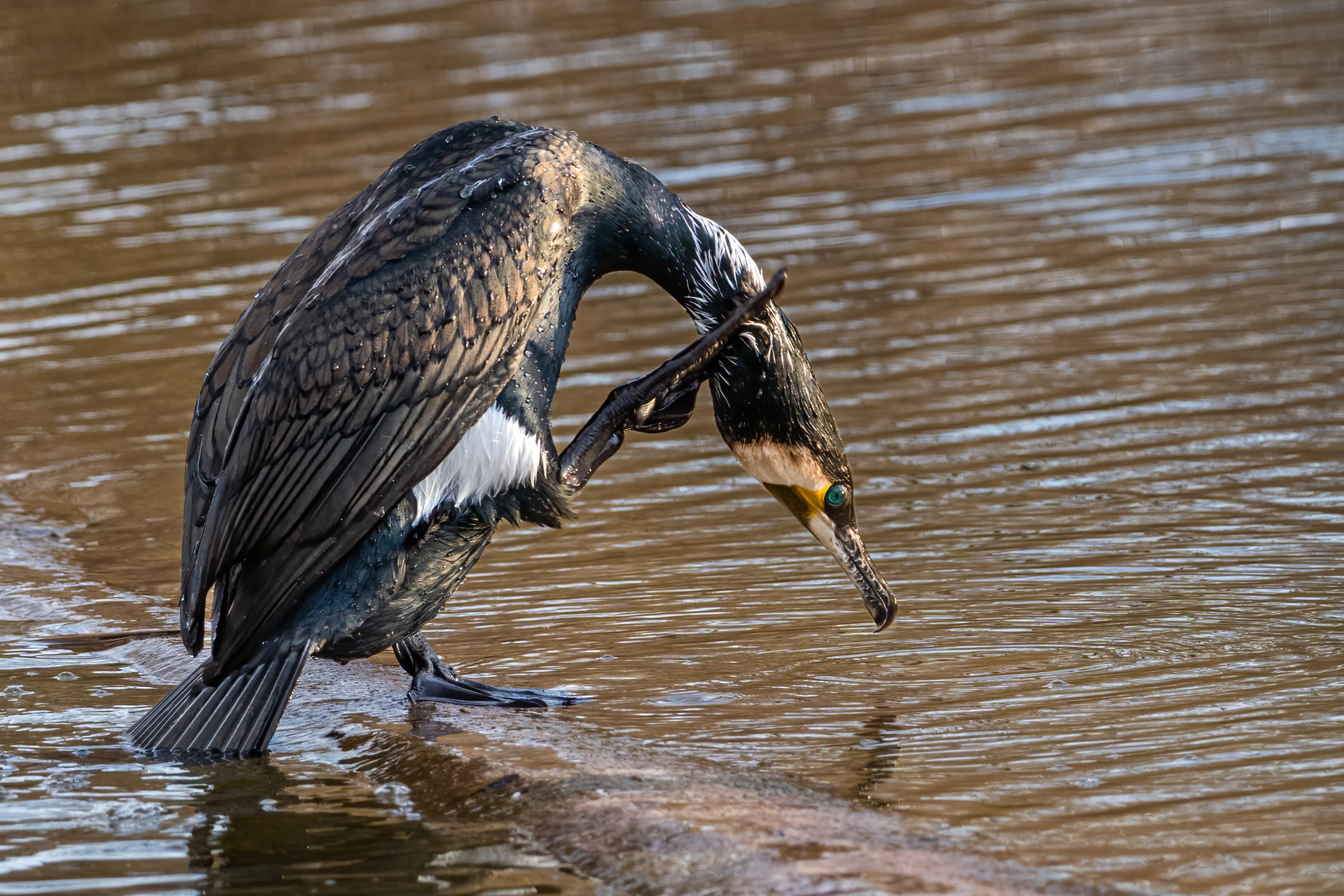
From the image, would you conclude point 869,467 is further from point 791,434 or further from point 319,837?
point 319,837

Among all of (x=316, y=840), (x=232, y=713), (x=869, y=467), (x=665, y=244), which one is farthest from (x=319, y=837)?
(x=869, y=467)

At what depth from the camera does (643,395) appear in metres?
5.52

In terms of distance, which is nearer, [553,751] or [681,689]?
[553,751]

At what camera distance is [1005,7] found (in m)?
17.2

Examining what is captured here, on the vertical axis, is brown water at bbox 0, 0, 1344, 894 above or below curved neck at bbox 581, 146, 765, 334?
below

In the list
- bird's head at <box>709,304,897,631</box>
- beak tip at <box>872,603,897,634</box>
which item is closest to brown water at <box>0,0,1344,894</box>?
beak tip at <box>872,603,897,634</box>

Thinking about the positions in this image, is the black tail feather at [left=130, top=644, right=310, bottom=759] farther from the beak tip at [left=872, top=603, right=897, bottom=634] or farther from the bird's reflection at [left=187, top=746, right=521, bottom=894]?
A: the beak tip at [left=872, top=603, right=897, bottom=634]

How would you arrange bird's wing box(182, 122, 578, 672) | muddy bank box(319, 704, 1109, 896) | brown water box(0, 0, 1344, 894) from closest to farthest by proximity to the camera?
muddy bank box(319, 704, 1109, 896), brown water box(0, 0, 1344, 894), bird's wing box(182, 122, 578, 672)

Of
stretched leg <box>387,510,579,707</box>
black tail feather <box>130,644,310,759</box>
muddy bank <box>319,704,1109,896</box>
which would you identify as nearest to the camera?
muddy bank <box>319,704,1109,896</box>

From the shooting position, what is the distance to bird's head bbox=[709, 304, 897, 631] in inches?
214

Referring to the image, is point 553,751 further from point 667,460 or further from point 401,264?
point 667,460

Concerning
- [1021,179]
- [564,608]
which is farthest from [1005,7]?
[564,608]

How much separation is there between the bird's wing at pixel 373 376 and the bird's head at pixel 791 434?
683 mm

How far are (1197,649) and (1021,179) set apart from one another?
664 centimetres
